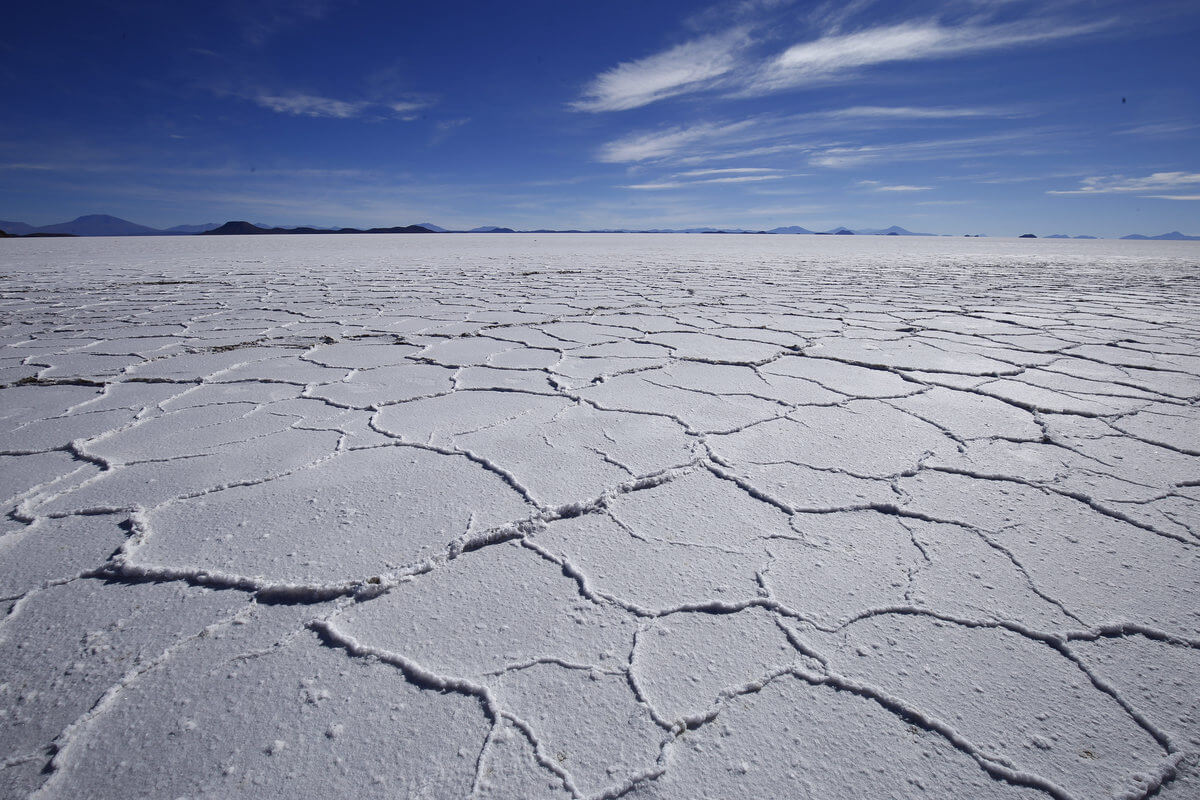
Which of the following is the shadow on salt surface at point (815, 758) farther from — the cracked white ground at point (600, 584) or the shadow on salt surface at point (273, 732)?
the shadow on salt surface at point (273, 732)

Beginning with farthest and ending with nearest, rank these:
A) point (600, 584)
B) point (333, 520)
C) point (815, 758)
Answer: point (333, 520) < point (600, 584) < point (815, 758)

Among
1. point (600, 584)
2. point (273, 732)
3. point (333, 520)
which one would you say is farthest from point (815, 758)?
point (333, 520)

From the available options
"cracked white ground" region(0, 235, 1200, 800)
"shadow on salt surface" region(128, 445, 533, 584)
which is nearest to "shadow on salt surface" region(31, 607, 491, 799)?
"cracked white ground" region(0, 235, 1200, 800)

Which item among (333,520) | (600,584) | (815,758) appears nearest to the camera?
(815,758)

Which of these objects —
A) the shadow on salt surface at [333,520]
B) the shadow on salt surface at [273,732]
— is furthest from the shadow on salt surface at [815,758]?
the shadow on salt surface at [333,520]

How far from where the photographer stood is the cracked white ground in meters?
0.62

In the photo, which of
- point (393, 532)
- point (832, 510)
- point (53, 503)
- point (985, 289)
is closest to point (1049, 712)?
point (832, 510)

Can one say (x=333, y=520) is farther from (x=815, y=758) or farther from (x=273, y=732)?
(x=815, y=758)

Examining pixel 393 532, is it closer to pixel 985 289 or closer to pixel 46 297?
pixel 46 297

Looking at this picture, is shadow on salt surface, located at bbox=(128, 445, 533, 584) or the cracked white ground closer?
the cracked white ground

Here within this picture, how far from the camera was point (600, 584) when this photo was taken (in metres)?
0.90

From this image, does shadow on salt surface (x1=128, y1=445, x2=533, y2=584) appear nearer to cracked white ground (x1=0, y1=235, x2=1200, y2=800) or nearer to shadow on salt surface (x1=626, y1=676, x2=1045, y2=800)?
cracked white ground (x1=0, y1=235, x2=1200, y2=800)

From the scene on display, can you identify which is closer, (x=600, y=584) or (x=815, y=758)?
(x=815, y=758)

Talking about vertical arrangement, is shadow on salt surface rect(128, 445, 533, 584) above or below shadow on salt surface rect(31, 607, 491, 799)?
above
